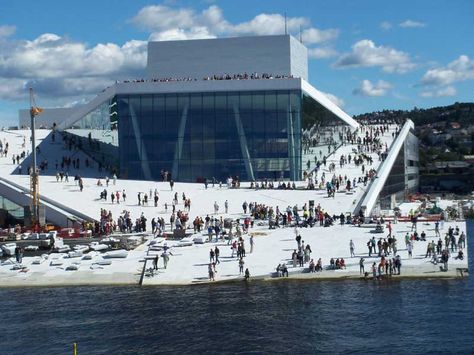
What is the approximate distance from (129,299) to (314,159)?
29.8 meters

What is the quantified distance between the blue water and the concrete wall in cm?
3158

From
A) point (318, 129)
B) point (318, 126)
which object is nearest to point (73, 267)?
point (318, 129)

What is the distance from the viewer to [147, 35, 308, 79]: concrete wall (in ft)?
201

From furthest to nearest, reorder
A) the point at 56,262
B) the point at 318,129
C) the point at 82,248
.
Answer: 1. the point at 318,129
2. the point at 82,248
3. the point at 56,262

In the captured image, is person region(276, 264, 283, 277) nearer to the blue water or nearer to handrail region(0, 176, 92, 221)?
the blue water

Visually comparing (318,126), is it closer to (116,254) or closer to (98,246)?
(98,246)

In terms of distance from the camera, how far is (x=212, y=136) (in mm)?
56469

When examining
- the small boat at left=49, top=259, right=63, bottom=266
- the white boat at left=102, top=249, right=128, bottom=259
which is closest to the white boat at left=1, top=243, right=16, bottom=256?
the small boat at left=49, top=259, right=63, bottom=266

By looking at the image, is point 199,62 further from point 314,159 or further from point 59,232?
point 59,232

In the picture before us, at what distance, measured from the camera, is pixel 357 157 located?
59.7m

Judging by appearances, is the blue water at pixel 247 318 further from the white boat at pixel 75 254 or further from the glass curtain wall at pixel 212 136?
the glass curtain wall at pixel 212 136

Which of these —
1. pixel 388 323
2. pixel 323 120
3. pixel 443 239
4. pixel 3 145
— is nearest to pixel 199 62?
pixel 323 120

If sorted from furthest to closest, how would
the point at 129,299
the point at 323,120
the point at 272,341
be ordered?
1. the point at 323,120
2. the point at 129,299
3. the point at 272,341

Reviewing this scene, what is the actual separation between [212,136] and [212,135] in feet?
0.21
